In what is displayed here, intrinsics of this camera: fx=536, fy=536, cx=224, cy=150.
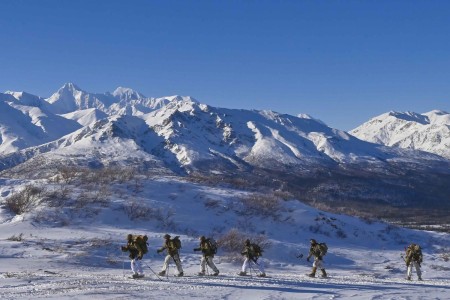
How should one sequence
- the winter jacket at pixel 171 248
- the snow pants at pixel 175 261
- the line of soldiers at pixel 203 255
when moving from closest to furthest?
the line of soldiers at pixel 203 255 < the snow pants at pixel 175 261 < the winter jacket at pixel 171 248

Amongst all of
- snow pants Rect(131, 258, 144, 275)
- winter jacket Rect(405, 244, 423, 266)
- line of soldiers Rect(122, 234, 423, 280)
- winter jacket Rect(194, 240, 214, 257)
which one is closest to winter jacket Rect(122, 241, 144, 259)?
line of soldiers Rect(122, 234, 423, 280)

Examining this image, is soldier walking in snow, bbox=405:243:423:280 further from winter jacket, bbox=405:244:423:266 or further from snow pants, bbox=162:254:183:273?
snow pants, bbox=162:254:183:273

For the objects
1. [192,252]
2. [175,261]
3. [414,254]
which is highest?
[414,254]

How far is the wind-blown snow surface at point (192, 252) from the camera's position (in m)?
20.3

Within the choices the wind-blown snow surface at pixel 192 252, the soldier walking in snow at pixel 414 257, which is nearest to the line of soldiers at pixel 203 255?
the soldier walking in snow at pixel 414 257

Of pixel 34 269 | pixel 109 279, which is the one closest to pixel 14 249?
pixel 34 269

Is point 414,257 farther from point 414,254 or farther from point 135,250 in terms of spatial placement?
point 135,250

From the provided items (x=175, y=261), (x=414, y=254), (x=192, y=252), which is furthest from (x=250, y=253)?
(x=192, y=252)

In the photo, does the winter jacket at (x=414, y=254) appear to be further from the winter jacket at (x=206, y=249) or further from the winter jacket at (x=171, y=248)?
the winter jacket at (x=171, y=248)

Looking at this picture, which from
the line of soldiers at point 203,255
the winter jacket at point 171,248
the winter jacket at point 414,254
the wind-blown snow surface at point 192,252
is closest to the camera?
the wind-blown snow surface at point 192,252

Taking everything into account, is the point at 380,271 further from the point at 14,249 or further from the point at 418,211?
the point at 418,211

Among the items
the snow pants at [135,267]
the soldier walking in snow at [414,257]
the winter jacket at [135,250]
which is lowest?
the snow pants at [135,267]

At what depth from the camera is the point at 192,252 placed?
125 ft

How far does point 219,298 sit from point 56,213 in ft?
98.2
